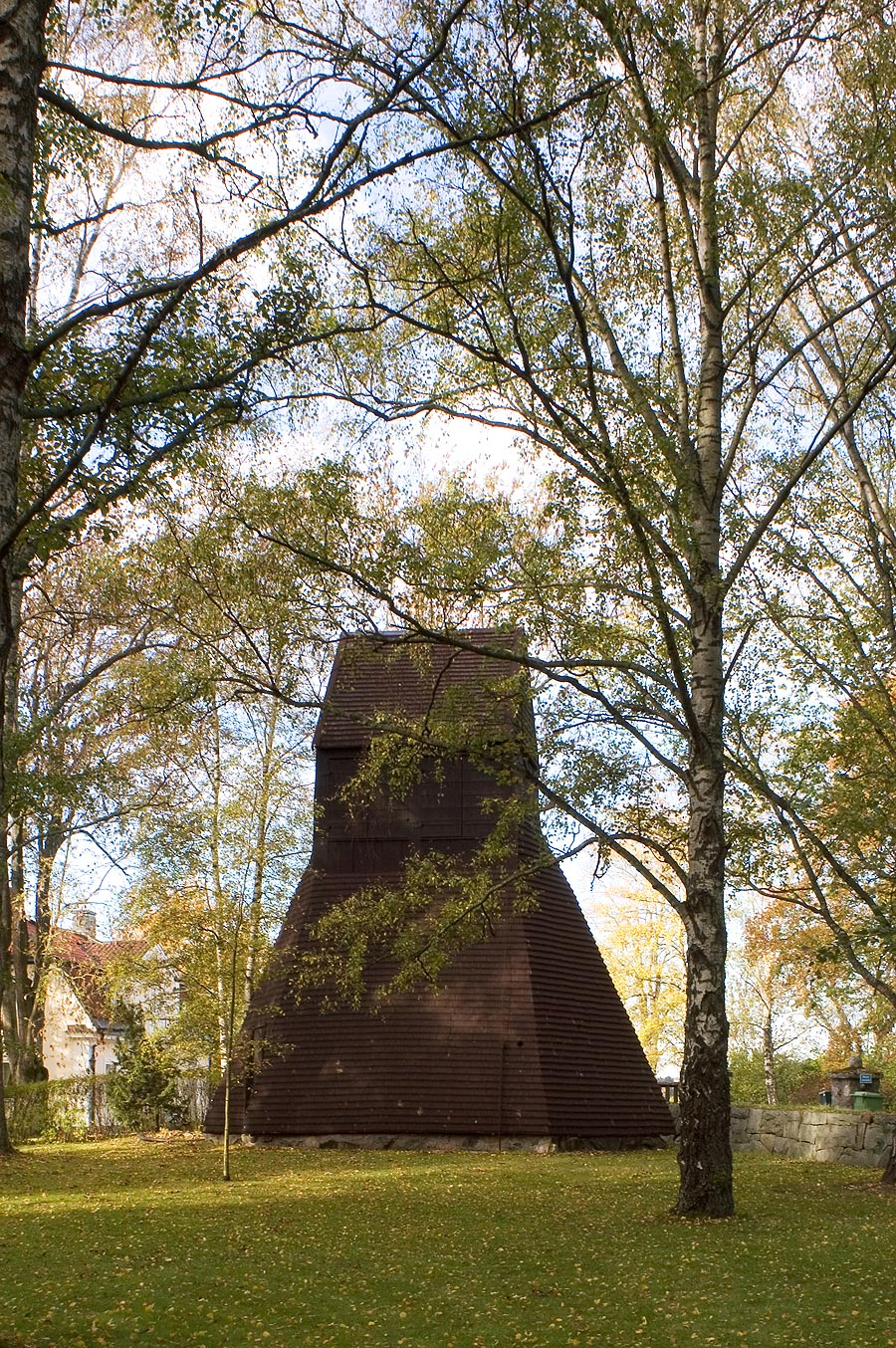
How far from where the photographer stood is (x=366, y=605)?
1243 cm

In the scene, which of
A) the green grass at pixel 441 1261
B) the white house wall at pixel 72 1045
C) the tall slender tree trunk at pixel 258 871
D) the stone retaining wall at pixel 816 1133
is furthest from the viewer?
the white house wall at pixel 72 1045

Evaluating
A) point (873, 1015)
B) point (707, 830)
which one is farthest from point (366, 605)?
point (873, 1015)

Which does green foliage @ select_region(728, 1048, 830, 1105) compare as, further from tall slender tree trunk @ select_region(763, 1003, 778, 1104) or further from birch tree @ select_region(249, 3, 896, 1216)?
birch tree @ select_region(249, 3, 896, 1216)

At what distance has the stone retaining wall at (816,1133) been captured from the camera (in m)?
18.1

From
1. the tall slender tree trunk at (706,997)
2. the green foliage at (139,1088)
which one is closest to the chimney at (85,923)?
the green foliage at (139,1088)

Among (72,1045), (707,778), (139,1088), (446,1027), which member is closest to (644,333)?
(707,778)

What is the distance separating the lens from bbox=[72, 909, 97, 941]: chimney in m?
29.4

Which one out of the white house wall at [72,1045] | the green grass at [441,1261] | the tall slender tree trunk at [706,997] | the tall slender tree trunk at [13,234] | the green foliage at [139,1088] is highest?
the tall slender tree trunk at [13,234]

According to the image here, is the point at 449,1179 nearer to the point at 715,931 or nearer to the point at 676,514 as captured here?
the point at 715,931

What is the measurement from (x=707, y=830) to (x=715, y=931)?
1.04 metres

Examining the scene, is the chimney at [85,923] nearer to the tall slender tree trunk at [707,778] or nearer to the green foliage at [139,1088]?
the green foliage at [139,1088]

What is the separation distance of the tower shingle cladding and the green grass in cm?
446

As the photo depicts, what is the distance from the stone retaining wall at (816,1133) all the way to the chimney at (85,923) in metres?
16.2

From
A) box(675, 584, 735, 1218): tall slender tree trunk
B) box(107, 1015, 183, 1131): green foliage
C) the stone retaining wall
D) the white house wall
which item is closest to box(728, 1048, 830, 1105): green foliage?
the stone retaining wall
